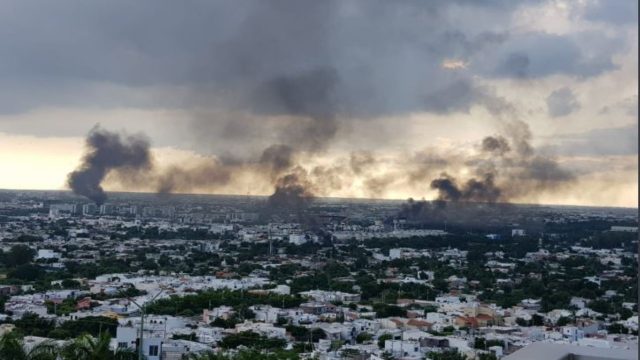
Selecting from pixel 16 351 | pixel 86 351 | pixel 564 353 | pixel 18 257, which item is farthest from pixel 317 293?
pixel 564 353

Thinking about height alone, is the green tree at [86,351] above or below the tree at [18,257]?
above

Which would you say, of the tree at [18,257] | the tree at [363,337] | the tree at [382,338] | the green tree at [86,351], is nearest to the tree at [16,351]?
the green tree at [86,351]

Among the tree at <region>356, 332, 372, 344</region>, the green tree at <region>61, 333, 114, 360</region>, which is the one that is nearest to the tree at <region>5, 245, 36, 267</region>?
the tree at <region>356, 332, 372, 344</region>

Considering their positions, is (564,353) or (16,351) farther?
(16,351)

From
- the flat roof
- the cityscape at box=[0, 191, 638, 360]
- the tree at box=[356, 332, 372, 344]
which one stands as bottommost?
the tree at box=[356, 332, 372, 344]

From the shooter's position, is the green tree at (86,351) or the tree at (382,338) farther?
the tree at (382,338)

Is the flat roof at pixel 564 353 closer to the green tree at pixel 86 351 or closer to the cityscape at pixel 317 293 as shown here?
the cityscape at pixel 317 293

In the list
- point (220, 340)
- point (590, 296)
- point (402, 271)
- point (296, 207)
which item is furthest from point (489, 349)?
point (296, 207)

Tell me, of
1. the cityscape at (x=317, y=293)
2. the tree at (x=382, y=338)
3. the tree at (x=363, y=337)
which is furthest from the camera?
the tree at (x=363, y=337)

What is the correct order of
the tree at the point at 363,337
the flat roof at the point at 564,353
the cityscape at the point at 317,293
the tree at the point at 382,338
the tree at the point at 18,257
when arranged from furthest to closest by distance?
the tree at the point at 18,257 → the tree at the point at 363,337 → the tree at the point at 382,338 → the cityscape at the point at 317,293 → the flat roof at the point at 564,353

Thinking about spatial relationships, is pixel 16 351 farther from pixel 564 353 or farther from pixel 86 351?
pixel 564 353

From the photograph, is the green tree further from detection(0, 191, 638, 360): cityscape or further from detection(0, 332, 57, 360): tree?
detection(0, 191, 638, 360): cityscape

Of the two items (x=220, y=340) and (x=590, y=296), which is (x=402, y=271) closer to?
(x=590, y=296)
